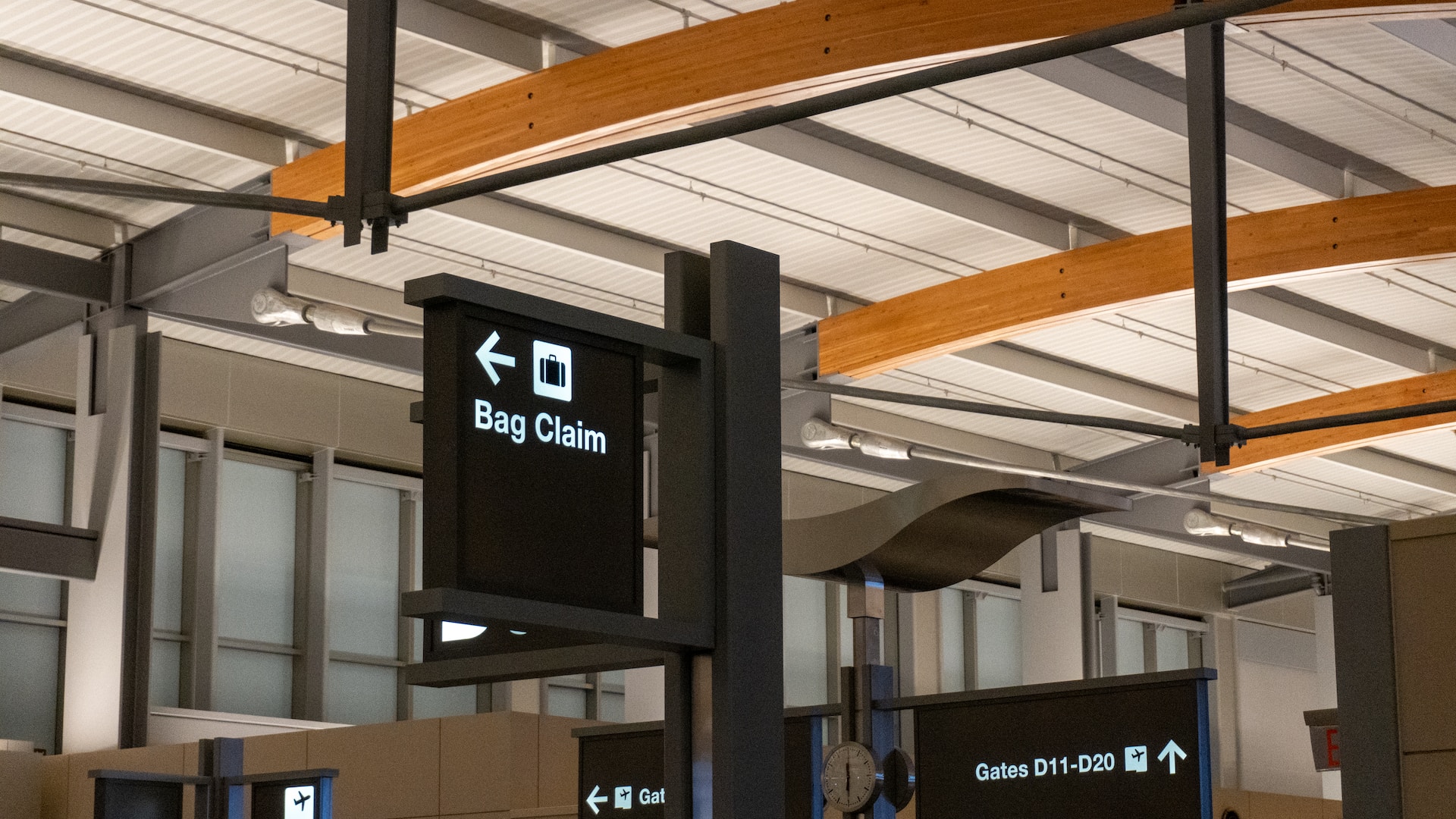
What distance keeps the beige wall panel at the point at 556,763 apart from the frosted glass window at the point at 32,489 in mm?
A: 5509

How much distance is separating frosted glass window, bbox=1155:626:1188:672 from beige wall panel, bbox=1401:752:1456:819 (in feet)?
70.8

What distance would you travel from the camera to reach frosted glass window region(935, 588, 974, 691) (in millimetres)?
23516

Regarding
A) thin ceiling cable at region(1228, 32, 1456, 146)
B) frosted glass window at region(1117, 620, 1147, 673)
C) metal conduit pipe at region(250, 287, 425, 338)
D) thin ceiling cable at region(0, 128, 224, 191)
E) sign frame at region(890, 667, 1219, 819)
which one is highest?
thin ceiling cable at region(1228, 32, 1456, 146)

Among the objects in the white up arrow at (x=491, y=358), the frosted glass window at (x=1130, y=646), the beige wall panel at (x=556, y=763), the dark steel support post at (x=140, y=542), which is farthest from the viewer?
the frosted glass window at (x=1130, y=646)

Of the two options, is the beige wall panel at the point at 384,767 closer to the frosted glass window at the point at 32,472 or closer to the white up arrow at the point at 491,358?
the frosted glass window at the point at 32,472

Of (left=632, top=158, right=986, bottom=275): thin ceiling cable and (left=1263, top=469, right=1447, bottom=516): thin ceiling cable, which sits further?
(left=1263, top=469, right=1447, bottom=516): thin ceiling cable

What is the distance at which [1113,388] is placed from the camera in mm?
18922

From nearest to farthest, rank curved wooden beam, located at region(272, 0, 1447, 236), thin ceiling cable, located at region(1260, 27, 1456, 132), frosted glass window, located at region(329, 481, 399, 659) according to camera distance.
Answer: curved wooden beam, located at region(272, 0, 1447, 236), thin ceiling cable, located at region(1260, 27, 1456, 132), frosted glass window, located at region(329, 481, 399, 659)

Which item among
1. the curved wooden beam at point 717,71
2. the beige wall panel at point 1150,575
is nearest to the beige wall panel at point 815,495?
the beige wall panel at point 1150,575

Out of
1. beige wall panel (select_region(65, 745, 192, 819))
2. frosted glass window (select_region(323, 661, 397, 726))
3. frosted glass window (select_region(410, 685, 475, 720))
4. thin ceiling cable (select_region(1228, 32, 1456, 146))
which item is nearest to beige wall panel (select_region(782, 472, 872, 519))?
frosted glass window (select_region(410, 685, 475, 720))

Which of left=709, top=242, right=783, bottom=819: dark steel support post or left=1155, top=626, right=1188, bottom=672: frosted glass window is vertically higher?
left=1155, top=626, right=1188, bottom=672: frosted glass window

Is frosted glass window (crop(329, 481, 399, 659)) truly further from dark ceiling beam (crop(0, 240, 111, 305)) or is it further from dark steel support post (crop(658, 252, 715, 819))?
dark steel support post (crop(658, 252, 715, 819))

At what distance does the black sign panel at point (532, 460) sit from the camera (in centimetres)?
334

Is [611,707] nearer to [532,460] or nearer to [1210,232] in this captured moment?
[1210,232]
